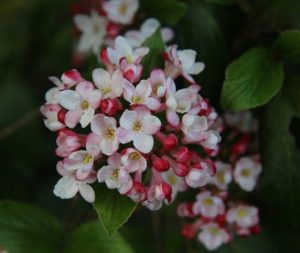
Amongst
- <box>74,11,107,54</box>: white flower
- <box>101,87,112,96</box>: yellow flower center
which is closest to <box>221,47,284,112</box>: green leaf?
<box>101,87,112,96</box>: yellow flower center

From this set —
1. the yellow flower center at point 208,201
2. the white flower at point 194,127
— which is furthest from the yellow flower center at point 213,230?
the white flower at point 194,127

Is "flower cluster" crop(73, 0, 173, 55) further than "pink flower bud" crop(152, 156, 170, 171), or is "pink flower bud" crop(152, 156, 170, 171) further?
"flower cluster" crop(73, 0, 173, 55)

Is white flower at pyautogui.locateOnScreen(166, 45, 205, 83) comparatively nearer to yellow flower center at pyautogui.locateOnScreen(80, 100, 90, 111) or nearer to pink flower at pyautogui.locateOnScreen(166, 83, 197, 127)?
pink flower at pyautogui.locateOnScreen(166, 83, 197, 127)

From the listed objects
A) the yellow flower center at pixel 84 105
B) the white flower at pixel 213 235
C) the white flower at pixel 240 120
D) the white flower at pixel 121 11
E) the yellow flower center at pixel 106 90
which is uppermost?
the white flower at pixel 121 11

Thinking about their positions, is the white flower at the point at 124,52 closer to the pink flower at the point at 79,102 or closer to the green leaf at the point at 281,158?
the pink flower at the point at 79,102

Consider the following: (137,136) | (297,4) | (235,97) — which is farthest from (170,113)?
(297,4)

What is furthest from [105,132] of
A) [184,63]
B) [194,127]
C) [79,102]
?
[184,63]

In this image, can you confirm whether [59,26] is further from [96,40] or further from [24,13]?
[96,40]
